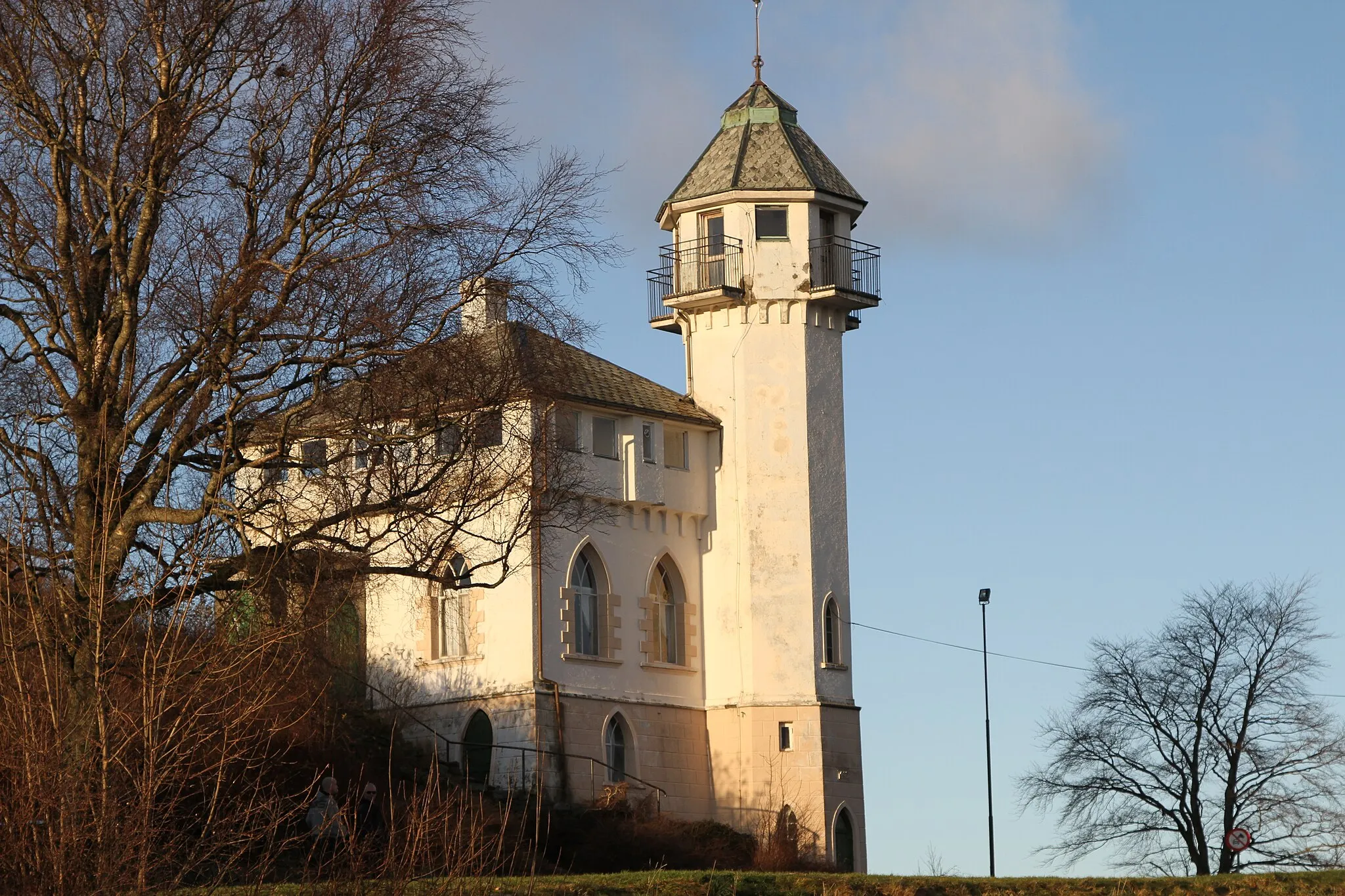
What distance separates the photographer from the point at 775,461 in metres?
44.8

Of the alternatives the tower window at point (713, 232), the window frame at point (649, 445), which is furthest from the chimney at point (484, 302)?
the tower window at point (713, 232)

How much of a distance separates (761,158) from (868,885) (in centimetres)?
2573

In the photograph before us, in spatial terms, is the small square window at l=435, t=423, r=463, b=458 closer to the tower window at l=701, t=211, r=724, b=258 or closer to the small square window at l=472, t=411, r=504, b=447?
the small square window at l=472, t=411, r=504, b=447

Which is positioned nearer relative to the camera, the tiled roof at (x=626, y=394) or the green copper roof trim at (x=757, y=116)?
the tiled roof at (x=626, y=394)

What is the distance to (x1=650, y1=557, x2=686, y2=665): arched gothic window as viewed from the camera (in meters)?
44.2

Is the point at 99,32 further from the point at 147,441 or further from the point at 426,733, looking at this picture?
the point at 426,733

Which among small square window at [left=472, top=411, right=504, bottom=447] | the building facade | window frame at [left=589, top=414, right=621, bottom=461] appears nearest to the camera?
small square window at [left=472, top=411, right=504, bottom=447]

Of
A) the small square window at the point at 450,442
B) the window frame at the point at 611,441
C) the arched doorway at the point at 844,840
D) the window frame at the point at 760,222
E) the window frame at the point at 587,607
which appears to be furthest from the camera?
the window frame at the point at 760,222

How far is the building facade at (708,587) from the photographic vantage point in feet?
136

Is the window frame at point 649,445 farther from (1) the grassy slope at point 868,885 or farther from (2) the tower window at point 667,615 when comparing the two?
(1) the grassy slope at point 868,885

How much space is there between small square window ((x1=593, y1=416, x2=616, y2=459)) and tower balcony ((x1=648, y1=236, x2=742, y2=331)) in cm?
413

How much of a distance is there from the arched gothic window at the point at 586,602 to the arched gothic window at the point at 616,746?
149 cm

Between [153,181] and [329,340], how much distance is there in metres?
2.48

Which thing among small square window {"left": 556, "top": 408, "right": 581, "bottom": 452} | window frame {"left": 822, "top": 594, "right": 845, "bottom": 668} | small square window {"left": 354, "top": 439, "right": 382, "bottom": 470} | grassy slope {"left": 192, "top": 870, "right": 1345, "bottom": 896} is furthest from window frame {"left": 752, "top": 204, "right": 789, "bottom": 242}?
small square window {"left": 354, "top": 439, "right": 382, "bottom": 470}
